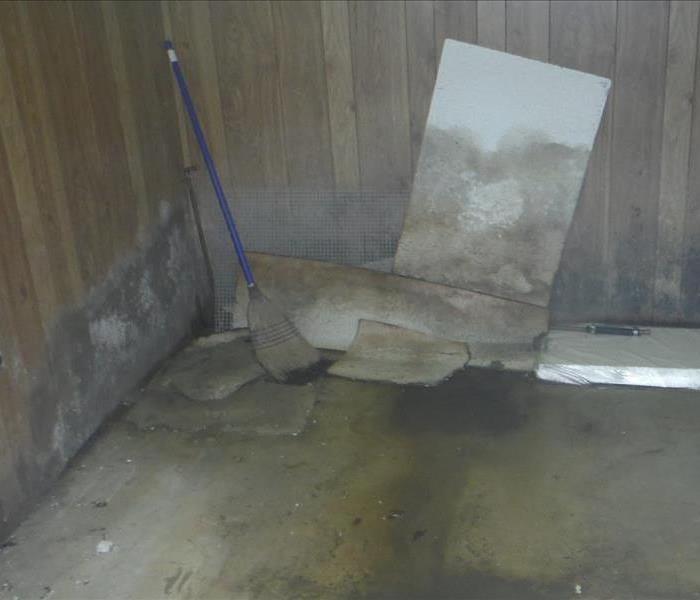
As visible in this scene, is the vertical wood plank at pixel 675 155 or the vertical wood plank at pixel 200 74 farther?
the vertical wood plank at pixel 200 74

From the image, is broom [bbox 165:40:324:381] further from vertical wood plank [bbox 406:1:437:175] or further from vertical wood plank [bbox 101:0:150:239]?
vertical wood plank [bbox 406:1:437:175]

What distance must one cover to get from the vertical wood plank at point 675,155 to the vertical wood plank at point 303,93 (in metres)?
1.27

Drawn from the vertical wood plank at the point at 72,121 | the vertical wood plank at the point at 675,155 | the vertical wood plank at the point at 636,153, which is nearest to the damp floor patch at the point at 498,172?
the vertical wood plank at the point at 636,153

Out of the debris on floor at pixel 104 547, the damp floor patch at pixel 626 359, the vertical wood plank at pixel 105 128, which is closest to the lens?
the debris on floor at pixel 104 547

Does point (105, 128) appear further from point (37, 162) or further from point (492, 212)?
point (492, 212)

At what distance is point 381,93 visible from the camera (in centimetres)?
297

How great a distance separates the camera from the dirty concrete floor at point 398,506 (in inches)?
72.8

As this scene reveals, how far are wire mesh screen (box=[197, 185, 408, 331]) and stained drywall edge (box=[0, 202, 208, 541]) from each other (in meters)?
0.11

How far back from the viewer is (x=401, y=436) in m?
2.46

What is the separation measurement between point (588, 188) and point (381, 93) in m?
0.87

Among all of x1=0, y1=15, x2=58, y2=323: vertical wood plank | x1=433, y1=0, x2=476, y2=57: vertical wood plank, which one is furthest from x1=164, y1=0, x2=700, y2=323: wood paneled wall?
x1=0, y1=15, x2=58, y2=323: vertical wood plank

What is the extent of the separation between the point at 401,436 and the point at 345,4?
5.29ft

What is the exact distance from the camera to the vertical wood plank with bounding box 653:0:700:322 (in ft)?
8.77

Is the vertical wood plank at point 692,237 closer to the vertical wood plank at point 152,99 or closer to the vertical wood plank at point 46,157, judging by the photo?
the vertical wood plank at point 152,99
